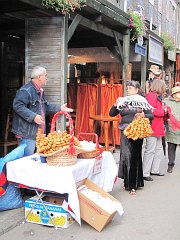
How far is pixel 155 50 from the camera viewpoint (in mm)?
11570

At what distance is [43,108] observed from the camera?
549cm

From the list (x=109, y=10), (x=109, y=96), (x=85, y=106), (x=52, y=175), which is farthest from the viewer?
(x=85, y=106)

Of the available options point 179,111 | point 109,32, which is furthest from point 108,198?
point 109,32

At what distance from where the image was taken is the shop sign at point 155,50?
10953mm

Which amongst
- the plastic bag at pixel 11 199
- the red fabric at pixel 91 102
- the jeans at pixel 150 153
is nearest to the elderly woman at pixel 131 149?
the jeans at pixel 150 153

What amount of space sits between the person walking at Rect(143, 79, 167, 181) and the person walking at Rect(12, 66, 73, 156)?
6.34ft

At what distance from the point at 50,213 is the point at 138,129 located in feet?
6.06

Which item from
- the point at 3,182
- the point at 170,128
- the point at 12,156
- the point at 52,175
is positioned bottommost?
the point at 3,182

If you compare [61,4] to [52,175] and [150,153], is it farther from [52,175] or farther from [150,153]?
[150,153]

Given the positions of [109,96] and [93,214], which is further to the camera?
[109,96]

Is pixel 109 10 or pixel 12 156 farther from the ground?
pixel 109 10

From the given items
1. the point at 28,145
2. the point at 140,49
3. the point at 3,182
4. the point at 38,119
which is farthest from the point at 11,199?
the point at 140,49

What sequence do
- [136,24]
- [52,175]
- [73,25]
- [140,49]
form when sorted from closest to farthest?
[52,175] < [73,25] < [136,24] < [140,49]

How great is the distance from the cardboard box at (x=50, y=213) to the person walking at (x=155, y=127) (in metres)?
2.70
